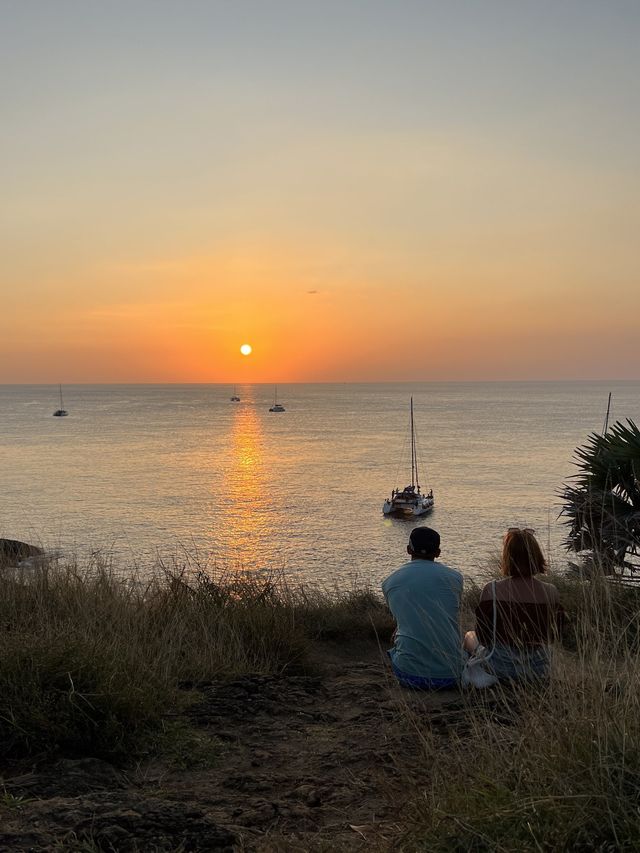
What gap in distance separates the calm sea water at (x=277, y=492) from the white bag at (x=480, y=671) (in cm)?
665

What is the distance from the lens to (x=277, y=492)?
58438mm

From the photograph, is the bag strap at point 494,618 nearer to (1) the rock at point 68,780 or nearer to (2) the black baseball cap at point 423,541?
(2) the black baseball cap at point 423,541

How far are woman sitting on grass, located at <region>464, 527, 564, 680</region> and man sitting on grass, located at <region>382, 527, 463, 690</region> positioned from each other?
291 mm

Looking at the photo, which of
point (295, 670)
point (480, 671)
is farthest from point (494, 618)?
point (295, 670)


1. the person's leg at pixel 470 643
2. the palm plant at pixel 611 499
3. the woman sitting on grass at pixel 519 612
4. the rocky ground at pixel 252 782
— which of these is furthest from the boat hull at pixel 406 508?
the rocky ground at pixel 252 782

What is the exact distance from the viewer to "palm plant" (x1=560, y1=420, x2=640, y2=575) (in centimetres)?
957

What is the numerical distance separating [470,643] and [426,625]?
47 centimetres

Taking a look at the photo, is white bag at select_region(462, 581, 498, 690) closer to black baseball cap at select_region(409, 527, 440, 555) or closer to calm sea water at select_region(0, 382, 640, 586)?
black baseball cap at select_region(409, 527, 440, 555)

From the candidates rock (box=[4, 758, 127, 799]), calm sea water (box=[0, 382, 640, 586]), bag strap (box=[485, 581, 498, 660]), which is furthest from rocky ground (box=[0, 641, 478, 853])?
calm sea water (box=[0, 382, 640, 586])

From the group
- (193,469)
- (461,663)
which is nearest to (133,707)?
(461,663)

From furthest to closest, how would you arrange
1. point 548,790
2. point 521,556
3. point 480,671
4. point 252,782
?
1. point 521,556
2. point 480,671
3. point 252,782
4. point 548,790

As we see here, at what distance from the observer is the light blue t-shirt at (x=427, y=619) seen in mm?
5984

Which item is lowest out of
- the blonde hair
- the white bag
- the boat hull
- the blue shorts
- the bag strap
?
the boat hull

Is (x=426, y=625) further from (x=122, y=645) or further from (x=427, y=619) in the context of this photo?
(x=122, y=645)
